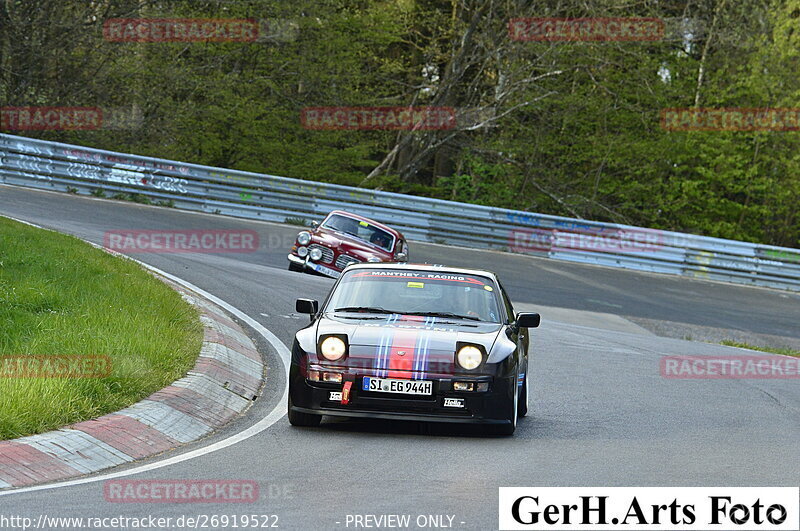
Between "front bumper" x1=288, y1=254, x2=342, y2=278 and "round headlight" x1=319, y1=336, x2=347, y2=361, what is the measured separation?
1145 centimetres

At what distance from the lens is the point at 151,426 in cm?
796

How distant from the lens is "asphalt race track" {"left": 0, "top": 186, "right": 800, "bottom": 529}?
5.99 meters

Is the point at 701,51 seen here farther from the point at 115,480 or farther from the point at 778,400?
the point at 115,480

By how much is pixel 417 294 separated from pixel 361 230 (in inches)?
443

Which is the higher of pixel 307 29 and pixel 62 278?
pixel 307 29

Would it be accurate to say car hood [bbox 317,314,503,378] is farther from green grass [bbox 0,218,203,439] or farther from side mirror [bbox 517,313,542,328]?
green grass [bbox 0,218,203,439]

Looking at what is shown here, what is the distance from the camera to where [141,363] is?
30.3ft

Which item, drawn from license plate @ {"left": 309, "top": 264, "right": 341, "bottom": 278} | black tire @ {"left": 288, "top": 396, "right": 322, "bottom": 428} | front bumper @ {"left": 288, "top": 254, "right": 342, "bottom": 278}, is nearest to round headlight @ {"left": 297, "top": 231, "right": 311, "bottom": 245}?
front bumper @ {"left": 288, "top": 254, "right": 342, "bottom": 278}

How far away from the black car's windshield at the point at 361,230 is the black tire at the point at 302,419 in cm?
1191

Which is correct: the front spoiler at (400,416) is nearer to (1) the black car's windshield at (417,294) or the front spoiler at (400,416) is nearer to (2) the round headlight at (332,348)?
(2) the round headlight at (332,348)

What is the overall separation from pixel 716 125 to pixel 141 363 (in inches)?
1185

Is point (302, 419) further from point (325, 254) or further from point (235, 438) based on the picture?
point (325, 254)

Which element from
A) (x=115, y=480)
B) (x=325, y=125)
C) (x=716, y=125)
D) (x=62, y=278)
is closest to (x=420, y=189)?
(x=325, y=125)

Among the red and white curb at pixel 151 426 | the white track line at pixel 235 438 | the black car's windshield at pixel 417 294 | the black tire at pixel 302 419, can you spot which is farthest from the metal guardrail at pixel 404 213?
the black tire at pixel 302 419
